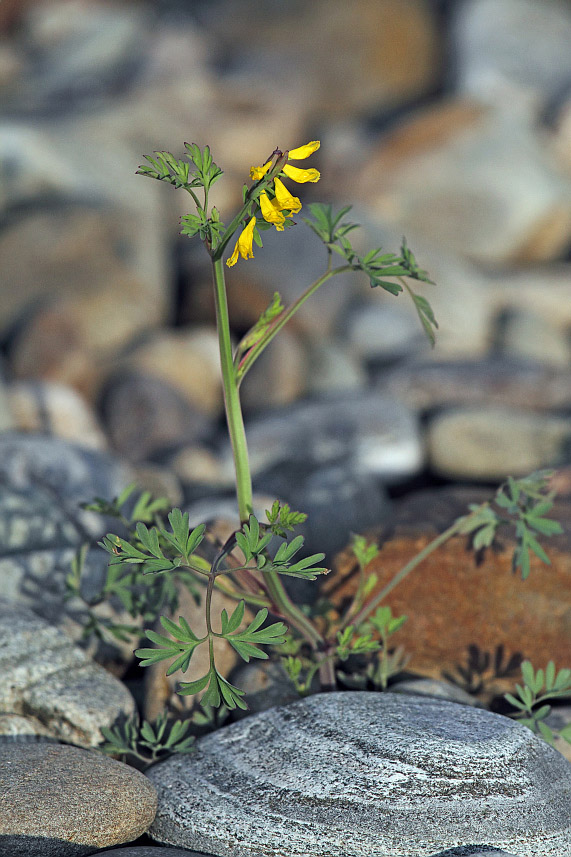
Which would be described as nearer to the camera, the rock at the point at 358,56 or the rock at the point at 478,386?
the rock at the point at 478,386

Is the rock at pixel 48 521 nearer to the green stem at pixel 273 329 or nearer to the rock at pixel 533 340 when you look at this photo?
the green stem at pixel 273 329

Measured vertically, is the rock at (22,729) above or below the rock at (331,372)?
below

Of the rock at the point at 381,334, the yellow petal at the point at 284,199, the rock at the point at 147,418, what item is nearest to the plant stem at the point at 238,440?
the yellow petal at the point at 284,199

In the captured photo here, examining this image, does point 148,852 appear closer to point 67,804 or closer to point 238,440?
point 67,804

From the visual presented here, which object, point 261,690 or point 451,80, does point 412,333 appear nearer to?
point 261,690

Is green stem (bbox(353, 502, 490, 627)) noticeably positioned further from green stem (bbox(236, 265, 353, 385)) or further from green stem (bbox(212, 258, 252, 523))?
green stem (bbox(236, 265, 353, 385))

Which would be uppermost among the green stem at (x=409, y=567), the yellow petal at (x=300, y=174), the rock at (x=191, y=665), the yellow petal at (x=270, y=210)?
the yellow petal at (x=300, y=174)

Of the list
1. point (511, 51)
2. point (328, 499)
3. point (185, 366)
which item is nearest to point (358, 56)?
point (511, 51)

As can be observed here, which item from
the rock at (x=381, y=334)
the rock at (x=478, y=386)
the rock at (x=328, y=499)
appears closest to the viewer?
the rock at (x=328, y=499)
